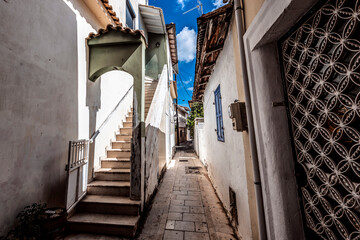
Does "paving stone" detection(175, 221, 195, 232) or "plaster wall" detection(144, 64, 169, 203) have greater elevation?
"plaster wall" detection(144, 64, 169, 203)

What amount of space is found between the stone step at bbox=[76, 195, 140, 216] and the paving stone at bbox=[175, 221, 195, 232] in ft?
3.19

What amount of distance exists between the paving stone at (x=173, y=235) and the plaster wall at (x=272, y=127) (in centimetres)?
198

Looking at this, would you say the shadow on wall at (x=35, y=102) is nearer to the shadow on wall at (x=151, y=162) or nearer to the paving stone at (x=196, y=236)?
the shadow on wall at (x=151, y=162)

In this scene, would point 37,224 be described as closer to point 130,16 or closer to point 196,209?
point 196,209

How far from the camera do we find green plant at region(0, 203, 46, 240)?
1.92 m

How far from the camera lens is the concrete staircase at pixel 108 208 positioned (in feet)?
9.41

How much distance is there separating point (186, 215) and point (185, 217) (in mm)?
85

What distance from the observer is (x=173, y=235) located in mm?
2900

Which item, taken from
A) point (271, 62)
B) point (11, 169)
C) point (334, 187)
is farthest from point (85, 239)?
point (271, 62)

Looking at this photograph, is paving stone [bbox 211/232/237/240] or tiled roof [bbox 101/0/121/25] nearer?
paving stone [bbox 211/232/237/240]

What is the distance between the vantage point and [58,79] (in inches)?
114

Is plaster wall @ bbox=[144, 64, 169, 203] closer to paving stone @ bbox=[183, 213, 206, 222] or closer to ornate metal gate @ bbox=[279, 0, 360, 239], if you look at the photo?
paving stone @ bbox=[183, 213, 206, 222]

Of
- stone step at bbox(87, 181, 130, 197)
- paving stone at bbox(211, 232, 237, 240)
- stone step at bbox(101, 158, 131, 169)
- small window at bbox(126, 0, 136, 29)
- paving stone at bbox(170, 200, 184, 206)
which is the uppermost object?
small window at bbox(126, 0, 136, 29)

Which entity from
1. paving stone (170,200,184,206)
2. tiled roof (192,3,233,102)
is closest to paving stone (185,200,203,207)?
paving stone (170,200,184,206)
